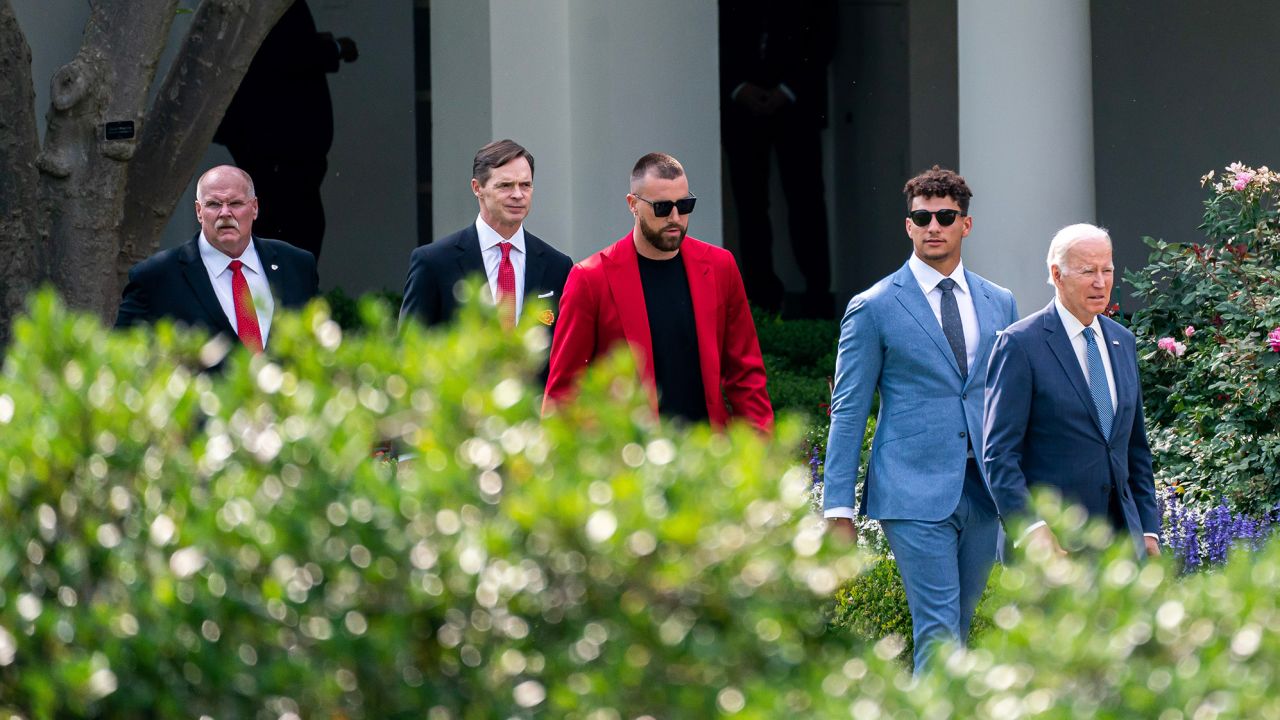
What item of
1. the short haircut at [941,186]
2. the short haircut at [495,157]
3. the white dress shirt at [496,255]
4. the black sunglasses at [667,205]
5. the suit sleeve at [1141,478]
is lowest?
the suit sleeve at [1141,478]

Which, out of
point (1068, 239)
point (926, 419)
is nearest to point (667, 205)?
point (926, 419)

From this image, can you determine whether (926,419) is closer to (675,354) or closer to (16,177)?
(675,354)

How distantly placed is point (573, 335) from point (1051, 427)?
5.30ft

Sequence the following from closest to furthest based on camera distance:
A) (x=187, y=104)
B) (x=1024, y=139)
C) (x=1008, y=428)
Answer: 1. (x=1008, y=428)
2. (x=187, y=104)
3. (x=1024, y=139)

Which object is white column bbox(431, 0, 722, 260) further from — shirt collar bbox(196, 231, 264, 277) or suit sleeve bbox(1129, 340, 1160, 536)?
suit sleeve bbox(1129, 340, 1160, 536)

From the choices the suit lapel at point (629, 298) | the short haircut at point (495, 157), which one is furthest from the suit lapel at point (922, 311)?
the short haircut at point (495, 157)

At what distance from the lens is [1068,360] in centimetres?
535

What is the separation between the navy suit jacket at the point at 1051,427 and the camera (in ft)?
17.4

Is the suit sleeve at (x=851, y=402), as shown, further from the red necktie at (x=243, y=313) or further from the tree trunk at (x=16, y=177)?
the tree trunk at (x=16, y=177)

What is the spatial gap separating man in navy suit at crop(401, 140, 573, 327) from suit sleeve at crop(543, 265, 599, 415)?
523mm

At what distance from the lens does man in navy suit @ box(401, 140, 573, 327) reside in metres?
6.50

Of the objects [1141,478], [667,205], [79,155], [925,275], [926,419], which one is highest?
[79,155]

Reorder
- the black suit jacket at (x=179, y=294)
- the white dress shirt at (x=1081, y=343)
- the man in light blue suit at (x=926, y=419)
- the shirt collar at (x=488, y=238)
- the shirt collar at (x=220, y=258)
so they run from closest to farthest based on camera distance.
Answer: the white dress shirt at (x=1081, y=343)
the man in light blue suit at (x=926, y=419)
the black suit jacket at (x=179, y=294)
the shirt collar at (x=220, y=258)
the shirt collar at (x=488, y=238)

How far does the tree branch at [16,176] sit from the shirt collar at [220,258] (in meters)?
1.94
